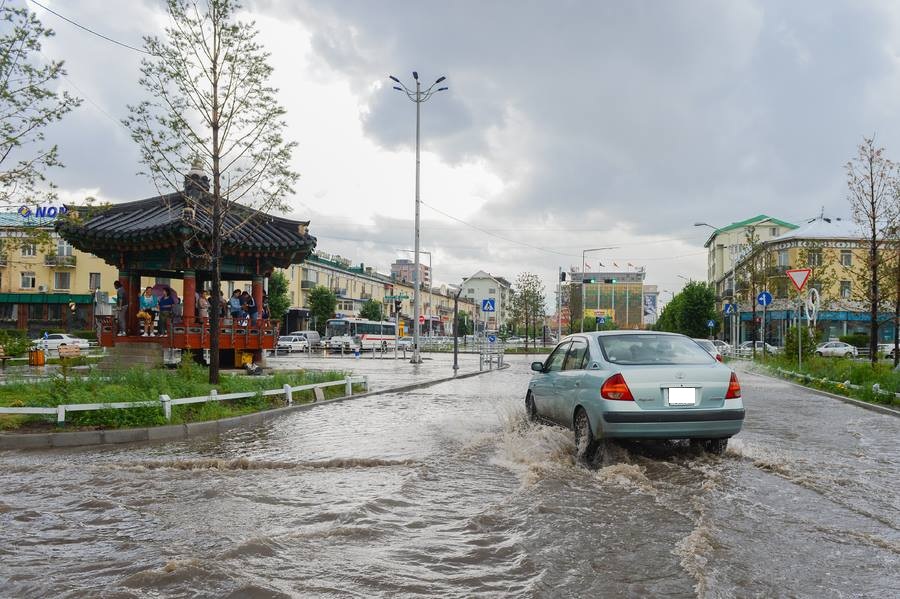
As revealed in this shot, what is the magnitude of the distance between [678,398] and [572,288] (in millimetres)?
81948

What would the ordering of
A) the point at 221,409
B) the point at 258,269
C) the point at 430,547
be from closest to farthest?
the point at 430,547, the point at 221,409, the point at 258,269

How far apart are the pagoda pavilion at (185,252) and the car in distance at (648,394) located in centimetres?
1523

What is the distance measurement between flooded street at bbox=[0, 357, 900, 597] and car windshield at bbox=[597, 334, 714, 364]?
3.81 feet

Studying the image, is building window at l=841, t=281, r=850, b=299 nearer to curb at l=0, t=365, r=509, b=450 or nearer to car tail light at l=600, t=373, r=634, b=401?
car tail light at l=600, t=373, r=634, b=401

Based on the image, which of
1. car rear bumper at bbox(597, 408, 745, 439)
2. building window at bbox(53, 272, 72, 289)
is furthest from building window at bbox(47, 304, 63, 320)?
car rear bumper at bbox(597, 408, 745, 439)

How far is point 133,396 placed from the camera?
36.1 feet

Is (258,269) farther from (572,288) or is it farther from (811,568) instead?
(572,288)

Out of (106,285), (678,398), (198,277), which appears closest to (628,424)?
(678,398)

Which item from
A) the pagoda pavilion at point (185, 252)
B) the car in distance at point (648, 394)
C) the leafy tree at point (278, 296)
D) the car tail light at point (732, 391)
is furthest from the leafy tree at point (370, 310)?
the car tail light at point (732, 391)

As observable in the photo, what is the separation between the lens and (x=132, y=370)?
1311 cm

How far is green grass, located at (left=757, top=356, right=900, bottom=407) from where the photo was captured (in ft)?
53.8

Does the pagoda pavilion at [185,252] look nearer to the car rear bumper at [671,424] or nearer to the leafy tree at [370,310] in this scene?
the car rear bumper at [671,424]

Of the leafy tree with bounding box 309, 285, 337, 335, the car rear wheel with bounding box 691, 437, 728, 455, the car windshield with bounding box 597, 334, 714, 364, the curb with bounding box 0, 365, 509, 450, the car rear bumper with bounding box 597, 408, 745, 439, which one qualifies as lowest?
the curb with bounding box 0, 365, 509, 450

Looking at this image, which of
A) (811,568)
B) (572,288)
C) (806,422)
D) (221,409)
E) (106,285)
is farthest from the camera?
(572,288)
